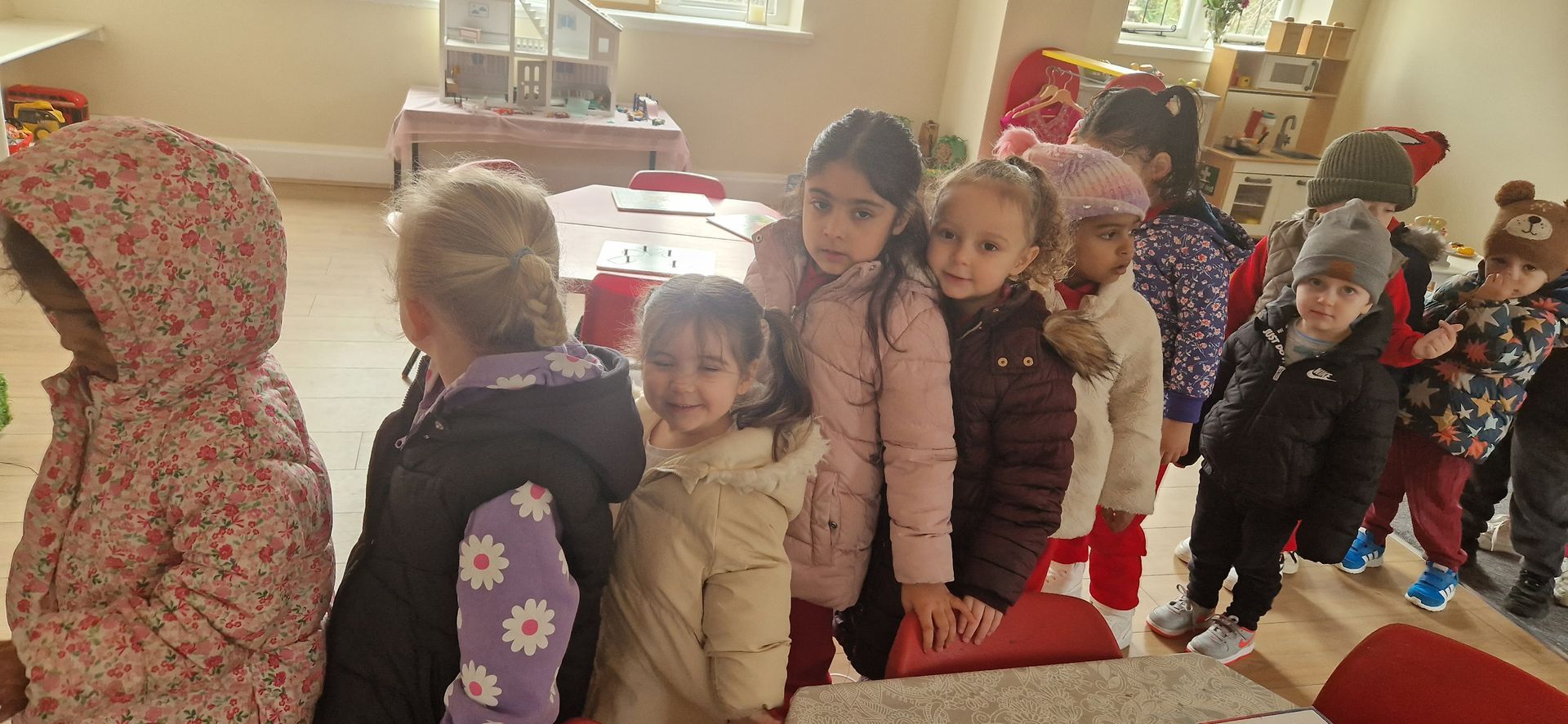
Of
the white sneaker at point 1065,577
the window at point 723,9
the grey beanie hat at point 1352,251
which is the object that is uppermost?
the window at point 723,9

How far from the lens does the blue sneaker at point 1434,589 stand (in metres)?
2.50

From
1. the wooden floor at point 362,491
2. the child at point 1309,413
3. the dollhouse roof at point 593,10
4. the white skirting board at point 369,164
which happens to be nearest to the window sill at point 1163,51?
the white skirting board at point 369,164

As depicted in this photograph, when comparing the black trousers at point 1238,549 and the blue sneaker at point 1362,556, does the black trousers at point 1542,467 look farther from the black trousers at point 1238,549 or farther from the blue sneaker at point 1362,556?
the black trousers at point 1238,549

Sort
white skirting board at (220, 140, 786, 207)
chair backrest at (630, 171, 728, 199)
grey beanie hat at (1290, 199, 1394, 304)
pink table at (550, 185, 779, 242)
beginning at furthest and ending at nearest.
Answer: white skirting board at (220, 140, 786, 207) < chair backrest at (630, 171, 728, 199) < pink table at (550, 185, 779, 242) < grey beanie hat at (1290, 199, 1394, 304)

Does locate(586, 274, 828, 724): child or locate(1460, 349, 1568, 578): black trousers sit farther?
locate(1460, 349, 1568, 578): black trousers

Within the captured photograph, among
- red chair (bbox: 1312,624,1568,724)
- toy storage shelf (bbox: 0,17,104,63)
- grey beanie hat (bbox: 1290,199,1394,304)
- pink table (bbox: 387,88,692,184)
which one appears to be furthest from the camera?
pink table (bbox: 387,88,692,184)

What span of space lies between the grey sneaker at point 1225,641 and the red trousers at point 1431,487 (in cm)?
65

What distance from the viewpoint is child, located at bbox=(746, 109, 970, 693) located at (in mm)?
1264

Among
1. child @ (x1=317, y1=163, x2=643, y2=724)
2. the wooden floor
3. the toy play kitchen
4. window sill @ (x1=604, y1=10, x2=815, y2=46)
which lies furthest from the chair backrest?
the toy play kitchen

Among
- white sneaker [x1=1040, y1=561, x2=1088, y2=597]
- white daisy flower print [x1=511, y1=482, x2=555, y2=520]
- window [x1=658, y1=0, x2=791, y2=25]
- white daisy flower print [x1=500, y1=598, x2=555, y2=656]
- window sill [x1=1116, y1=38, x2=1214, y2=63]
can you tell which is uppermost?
window sill [x1=1116, y1=38, x2=1214, y2=63]

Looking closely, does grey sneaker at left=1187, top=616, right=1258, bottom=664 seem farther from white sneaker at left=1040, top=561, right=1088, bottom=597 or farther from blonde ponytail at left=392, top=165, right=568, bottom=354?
blonde ponytail at left=392, top=165, right=568, bottom=354

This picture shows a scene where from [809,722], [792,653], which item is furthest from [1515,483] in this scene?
A: [809,722]

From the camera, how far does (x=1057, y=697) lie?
110 centimetres

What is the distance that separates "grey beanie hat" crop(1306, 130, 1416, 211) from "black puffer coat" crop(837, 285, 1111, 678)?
46.2 inches
